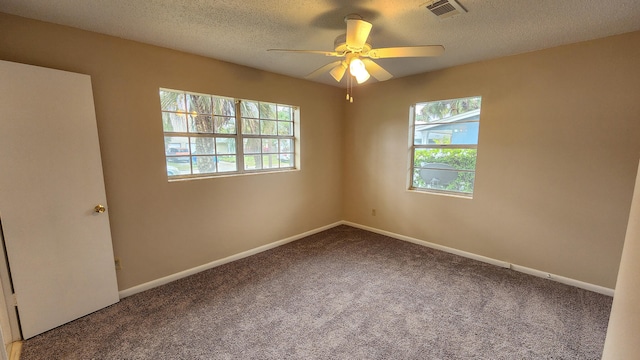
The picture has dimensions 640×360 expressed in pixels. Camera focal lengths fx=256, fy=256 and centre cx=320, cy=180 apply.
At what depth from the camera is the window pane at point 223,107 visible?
3.07 m

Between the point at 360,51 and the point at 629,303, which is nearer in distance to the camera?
the point at 629,303

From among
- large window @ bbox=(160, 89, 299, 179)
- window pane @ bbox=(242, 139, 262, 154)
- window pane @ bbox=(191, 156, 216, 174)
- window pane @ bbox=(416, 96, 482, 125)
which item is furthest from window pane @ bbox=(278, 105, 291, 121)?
window pane @ bbox=(416, 96, 482, 125)

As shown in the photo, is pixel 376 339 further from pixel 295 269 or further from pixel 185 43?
pixel 185 43

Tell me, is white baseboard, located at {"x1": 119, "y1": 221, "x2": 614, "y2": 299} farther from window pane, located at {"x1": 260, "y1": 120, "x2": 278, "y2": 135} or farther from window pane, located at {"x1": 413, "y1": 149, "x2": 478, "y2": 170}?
window pane, located at {"x1": 260, "y1": 120, "x2": 278, "y2": 135}

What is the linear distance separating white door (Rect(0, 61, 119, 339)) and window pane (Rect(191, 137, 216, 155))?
883 millimetres

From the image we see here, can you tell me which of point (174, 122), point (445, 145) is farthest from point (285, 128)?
point (445, 145)

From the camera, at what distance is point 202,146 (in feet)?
9.87

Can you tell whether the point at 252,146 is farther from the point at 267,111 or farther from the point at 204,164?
the point at 204,164

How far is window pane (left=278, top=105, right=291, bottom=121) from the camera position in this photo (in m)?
3.75

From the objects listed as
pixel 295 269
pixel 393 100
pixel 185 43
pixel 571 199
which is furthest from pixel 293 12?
pixel 571 199

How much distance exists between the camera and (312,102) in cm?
402

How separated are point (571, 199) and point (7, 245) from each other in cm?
496

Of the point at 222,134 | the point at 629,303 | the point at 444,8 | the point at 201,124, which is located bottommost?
the point at 629,303

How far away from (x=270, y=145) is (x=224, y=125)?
73cm
